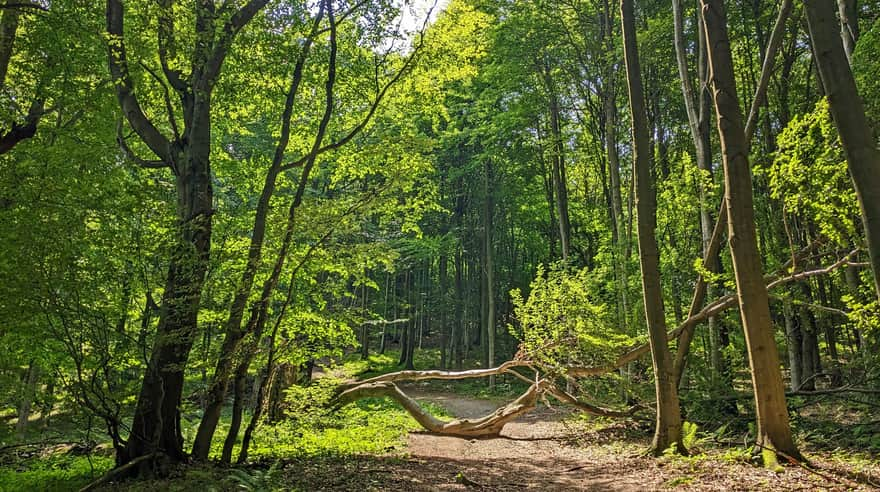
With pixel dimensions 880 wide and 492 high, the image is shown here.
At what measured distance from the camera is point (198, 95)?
7395 mm

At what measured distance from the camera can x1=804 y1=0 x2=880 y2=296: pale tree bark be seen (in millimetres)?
3377

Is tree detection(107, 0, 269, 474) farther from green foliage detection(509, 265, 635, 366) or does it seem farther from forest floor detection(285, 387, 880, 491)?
green foliage detection(509, 265, 635, 366)

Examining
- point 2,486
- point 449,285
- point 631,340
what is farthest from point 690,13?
point 449,285

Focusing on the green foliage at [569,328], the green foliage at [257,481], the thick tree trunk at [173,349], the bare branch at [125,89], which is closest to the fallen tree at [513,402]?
the green foliage at [569,328]

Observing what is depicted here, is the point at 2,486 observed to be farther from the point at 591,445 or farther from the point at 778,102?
the point at 778,102

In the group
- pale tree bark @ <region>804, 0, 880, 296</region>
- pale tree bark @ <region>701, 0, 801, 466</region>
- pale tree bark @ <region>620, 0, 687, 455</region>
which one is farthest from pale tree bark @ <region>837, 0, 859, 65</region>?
pale tree bark @ <region>804, 0, 880, 296</region>

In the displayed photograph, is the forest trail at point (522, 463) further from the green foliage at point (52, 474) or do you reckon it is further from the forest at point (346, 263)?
the green foliage at point (52, 474)

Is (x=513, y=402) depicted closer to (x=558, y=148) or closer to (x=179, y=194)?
(x=179, y=194)

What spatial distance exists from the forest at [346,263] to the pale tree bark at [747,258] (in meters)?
0.03

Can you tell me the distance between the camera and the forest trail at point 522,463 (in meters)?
6.50

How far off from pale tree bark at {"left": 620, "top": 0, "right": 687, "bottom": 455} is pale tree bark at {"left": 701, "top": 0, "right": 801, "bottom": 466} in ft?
4.49

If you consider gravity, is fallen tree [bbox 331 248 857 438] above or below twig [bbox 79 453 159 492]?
above

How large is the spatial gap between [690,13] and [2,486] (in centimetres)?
1579

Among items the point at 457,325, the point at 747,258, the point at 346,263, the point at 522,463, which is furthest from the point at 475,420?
the point at 457,325
